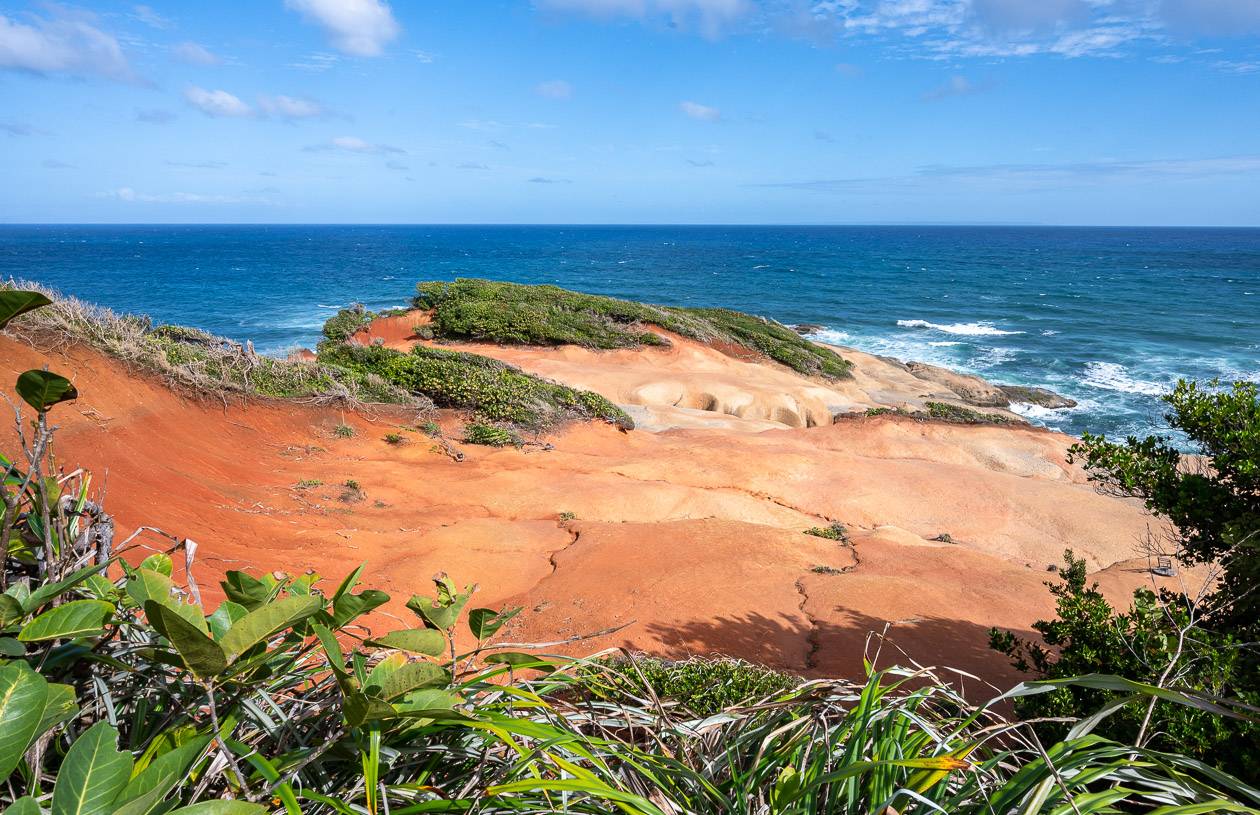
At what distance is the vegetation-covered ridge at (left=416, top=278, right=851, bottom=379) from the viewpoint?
86.4ft

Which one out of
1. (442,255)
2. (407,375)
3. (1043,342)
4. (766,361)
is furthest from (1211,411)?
(442,255)

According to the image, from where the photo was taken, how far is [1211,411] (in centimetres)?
507

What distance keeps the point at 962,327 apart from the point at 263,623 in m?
52.2

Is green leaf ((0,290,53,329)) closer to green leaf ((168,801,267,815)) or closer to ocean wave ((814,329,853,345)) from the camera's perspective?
green leaf ((168,801,267,815))

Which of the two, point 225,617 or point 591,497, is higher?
point 225,617

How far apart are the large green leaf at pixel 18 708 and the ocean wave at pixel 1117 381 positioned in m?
36.5

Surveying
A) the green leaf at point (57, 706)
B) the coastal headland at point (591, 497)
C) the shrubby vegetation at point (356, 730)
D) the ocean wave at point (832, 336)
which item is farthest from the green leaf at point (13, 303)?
the ocean wave at point (832, 336)

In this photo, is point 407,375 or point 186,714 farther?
point 407,375

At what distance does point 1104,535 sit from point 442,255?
11341cm

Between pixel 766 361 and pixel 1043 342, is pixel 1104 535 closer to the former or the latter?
pixel 766 361

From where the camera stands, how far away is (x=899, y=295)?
62562mm

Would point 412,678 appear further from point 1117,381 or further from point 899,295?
point 899,295

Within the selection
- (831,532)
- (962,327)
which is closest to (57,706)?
(831,532)

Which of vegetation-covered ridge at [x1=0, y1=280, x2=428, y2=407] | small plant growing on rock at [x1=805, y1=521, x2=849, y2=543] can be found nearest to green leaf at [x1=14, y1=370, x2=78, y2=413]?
small plant growing on rock at [x1=805, y1=521, x2=849, y2=543]
